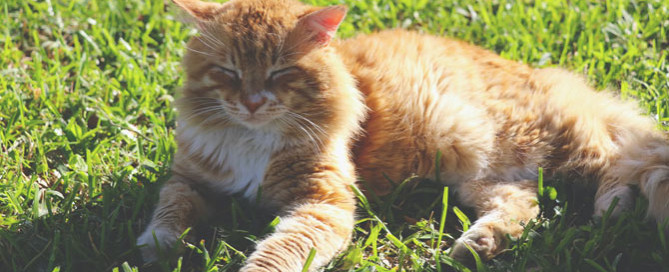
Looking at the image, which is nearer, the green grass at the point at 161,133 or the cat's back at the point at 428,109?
the green grass at the point at 161,133

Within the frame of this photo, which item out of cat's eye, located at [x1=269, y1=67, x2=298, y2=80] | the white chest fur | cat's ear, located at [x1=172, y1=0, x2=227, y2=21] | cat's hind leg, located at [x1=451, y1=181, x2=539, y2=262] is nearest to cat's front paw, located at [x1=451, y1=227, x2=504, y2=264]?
cat's hind leg, located at [x1=451, y1=181, x2=539, y2=262]

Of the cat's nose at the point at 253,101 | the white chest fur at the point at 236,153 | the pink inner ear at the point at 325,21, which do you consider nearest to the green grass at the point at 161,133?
the white chest fur at the point at 236,153

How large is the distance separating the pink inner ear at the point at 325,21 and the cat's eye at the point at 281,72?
0.21m

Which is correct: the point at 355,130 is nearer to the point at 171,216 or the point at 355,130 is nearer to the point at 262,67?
the point at 262,67

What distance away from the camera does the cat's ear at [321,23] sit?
10.0 ft

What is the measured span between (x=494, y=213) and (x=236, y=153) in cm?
139

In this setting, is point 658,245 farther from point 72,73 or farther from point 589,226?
point 72,73

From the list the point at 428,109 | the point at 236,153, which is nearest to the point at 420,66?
the point at 428,109

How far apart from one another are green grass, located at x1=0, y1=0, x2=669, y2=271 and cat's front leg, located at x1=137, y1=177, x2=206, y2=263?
0.09 m

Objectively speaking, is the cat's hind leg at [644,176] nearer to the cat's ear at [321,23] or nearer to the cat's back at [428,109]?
the cat's back at [428,109]

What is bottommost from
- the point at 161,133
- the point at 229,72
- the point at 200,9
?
the point at 161,133

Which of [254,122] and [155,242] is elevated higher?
[254,122]

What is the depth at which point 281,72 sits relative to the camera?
309cm

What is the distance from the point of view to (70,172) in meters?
3.47
